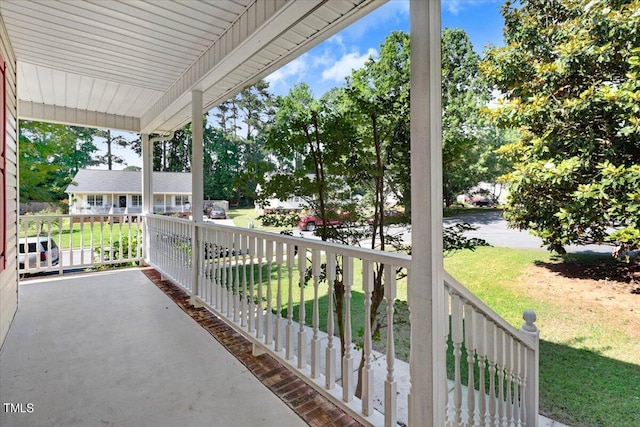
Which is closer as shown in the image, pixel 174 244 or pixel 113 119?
pixel 174 244

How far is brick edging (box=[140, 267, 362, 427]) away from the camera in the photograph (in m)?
1.72

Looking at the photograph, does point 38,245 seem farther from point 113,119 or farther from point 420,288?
point 420,288

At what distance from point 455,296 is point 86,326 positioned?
3.28 meters

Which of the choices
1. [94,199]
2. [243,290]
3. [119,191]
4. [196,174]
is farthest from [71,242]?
[94,199]

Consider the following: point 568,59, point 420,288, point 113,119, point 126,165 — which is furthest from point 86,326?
point 126,165

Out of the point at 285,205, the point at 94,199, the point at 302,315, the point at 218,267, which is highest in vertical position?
the point at 94,199

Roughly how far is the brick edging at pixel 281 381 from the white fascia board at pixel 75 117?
3.77 meters

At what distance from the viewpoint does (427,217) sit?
4.04 feet

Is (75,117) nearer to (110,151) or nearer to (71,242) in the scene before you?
(71,242)

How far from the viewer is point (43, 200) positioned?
7555 millimetres

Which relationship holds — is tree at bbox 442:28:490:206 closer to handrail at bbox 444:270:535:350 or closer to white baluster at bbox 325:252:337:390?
handrail at bbox 444:270:535:350

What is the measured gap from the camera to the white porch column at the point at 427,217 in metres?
1.22

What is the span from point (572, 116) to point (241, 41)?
2.67 meters

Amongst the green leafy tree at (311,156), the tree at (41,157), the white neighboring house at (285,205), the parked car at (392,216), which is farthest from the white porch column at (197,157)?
the tree at (41,157)
